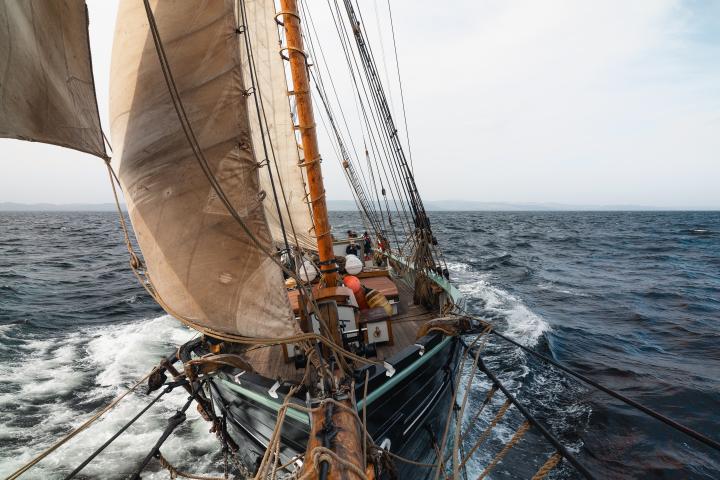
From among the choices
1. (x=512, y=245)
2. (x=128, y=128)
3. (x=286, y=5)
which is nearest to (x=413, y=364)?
(x=128, y=128)

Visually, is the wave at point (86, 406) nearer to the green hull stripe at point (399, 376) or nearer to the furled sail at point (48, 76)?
the green hull stripe at point (399, 376)

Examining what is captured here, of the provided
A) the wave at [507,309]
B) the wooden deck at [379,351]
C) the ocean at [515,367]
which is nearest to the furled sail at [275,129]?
the wooden deck at [379,351]

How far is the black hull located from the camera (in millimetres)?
3801

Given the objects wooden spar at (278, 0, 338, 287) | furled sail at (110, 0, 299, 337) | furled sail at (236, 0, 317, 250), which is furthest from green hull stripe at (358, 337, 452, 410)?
furled sail at (236, 0, 317, 250)

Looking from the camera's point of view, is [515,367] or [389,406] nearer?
[389,406]

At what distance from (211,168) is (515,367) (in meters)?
10.3

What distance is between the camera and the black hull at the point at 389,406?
3.80 m

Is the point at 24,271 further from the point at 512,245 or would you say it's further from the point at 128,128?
the point at 512,245

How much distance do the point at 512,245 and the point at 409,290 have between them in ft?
106

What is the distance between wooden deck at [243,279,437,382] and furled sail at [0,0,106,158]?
126 inches

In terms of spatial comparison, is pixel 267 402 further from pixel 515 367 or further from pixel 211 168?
pixel 515 367

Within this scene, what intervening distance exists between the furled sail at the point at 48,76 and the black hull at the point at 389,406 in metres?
3.11

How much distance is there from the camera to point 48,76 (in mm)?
2662

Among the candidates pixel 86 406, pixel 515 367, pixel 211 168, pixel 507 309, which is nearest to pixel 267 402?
pixel 211 168
